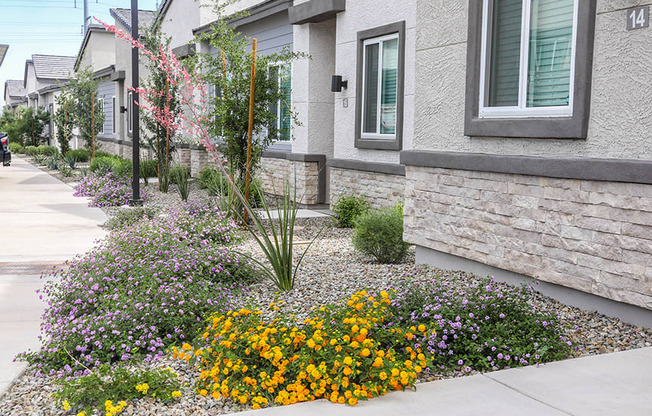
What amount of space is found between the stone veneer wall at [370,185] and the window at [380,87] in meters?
0.50

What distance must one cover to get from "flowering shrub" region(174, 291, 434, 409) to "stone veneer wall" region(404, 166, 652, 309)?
1645mm

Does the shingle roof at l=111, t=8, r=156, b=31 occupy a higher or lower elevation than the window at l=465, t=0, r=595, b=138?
higher

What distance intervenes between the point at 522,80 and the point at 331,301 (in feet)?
8.60

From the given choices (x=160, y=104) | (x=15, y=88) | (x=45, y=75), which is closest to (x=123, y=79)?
(x=160, y=104)

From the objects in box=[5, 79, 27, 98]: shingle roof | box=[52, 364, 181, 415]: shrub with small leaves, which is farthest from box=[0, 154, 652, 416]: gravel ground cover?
box=[5, 79, 27, 98]: shingle roof

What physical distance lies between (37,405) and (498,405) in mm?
2722

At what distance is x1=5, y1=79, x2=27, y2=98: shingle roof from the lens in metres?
72.8

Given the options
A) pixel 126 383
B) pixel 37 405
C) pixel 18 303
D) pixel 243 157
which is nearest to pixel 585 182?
pixel 126 383

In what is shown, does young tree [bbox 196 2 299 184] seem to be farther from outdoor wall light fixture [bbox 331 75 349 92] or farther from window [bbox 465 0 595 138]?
window [bbox 465 0 595 138]

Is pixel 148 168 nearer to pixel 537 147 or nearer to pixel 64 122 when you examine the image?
pixel 64 122

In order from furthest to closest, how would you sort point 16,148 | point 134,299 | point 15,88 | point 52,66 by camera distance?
point 15,88 → point 52,66 → point 16,148 → point 134,299

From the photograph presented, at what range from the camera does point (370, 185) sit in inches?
448

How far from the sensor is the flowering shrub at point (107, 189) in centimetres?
1417

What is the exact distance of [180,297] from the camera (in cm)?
540
